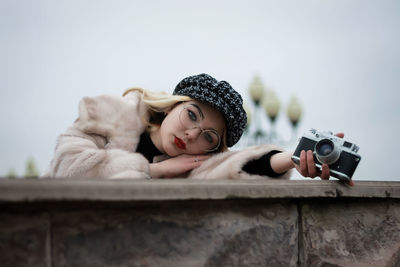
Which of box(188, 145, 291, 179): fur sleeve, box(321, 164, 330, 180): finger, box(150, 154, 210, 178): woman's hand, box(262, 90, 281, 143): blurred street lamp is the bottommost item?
box(262, 90, 281, 143): blurred street lamp

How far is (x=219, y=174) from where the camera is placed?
81.1 inches

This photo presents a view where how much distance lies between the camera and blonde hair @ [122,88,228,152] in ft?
7.81

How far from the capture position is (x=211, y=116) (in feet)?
7.63

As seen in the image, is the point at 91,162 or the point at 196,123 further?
the point at 196,123

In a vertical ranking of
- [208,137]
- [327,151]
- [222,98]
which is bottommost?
[208,137]

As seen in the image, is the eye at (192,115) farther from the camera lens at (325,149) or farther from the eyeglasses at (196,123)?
the camera lens at (325,149)

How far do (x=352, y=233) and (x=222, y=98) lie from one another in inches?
37.6

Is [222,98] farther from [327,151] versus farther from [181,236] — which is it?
[181,236]

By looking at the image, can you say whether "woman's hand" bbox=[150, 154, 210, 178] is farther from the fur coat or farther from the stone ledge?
the stone ledge

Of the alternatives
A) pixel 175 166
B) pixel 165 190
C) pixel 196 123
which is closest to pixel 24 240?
pixel 165 190

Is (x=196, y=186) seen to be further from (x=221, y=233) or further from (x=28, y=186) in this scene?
(x=28, y=186)

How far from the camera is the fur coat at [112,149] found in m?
1.99

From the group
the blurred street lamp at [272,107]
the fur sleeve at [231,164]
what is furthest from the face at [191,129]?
the blurred street lamp at [272,107]

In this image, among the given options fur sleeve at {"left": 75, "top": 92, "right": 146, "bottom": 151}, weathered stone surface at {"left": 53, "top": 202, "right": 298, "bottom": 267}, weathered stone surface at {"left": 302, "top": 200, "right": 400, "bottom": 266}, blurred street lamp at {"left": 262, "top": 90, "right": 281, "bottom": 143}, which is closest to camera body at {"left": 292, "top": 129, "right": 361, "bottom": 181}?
weathered stone surface at {"left": 302, "top": 200, "right": 400, "bottom": 266}
